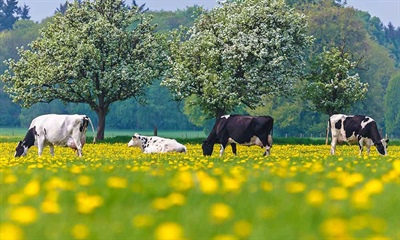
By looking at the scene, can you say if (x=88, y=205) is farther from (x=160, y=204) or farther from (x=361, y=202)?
(x=361, y=202)

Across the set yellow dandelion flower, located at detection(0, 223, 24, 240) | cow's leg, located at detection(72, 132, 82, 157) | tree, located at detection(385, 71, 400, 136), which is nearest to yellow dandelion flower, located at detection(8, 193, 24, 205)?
yellow dandelion flower, located at detection(0, 223, 24, 240)

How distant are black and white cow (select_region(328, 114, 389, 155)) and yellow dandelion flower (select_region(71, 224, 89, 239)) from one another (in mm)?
27648

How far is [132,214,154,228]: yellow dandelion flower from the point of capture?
242 inches

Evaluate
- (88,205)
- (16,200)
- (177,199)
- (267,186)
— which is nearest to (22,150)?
(16,200)

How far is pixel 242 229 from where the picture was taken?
5824 mm

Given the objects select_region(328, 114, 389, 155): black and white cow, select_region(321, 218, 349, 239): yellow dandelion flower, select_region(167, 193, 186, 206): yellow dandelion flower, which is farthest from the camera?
select_region(328, 114, 389, 155): black and white cow

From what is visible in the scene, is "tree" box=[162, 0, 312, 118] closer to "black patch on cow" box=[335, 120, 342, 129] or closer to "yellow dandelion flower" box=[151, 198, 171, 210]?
"black patch on cow" box=[335, 120, 342, 129]

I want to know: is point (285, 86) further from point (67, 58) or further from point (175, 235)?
point (175, 235)

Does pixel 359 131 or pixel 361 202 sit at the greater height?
pixel 361 202

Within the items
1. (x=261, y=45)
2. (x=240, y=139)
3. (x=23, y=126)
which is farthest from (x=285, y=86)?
(x=23, y=126)

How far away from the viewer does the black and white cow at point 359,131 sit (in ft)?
107

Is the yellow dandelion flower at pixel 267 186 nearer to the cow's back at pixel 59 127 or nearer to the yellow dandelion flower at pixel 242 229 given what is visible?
the yellow dandelion flower at pixel 242 229

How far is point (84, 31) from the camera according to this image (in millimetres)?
57844

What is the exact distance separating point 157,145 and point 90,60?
2214 cm
